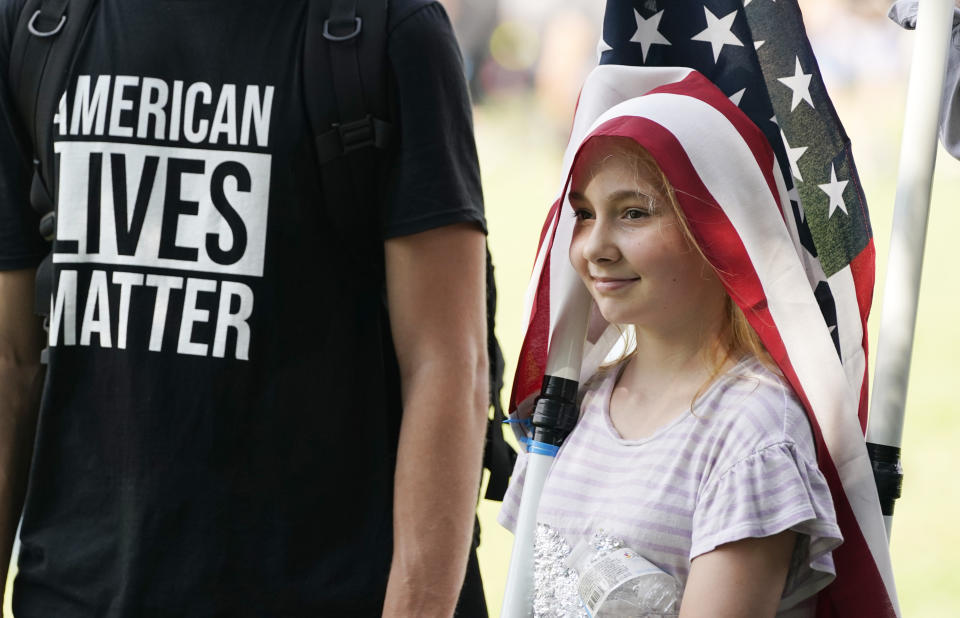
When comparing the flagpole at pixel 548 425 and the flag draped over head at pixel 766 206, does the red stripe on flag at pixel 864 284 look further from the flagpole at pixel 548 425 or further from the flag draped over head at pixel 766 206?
the flagpole at pixel 548 425

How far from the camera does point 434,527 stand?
1.47 metres

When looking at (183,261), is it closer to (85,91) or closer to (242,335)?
(242,335)

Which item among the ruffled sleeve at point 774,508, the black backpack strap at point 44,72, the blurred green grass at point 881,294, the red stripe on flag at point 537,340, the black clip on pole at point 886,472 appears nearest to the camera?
the ruffled sleeve at point 774,508

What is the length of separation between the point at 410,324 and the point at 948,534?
5.38 m

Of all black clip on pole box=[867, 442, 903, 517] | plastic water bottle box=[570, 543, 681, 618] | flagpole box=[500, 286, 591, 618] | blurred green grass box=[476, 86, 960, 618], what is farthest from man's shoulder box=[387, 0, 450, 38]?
blurred green grass box=[476, 86, 960, 618]

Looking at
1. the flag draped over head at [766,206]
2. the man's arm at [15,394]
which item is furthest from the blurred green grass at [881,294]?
the man's arm at [15,394]

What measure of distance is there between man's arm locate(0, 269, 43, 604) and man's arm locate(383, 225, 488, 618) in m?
0.53

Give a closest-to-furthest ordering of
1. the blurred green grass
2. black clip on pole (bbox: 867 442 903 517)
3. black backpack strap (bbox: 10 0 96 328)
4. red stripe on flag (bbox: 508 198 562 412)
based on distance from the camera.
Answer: black backpack strap (bbox: 10 0 96 328)
black clip on pole (bbox: 867 442 903 517)
red stripe on flag (bbox: 508 198 562 412)
the blurred green grass

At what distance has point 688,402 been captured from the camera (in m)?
1.61

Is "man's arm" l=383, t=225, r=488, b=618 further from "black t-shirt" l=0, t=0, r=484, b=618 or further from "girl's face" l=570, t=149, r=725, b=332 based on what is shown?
"girl's face" l=570, t=149, r=725, b=332

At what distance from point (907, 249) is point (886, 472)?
1.02 feet

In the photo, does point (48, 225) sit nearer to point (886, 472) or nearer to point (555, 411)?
point (555, 411)

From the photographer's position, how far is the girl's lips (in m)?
1.62

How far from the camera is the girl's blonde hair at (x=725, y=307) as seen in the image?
→ 1.60m
